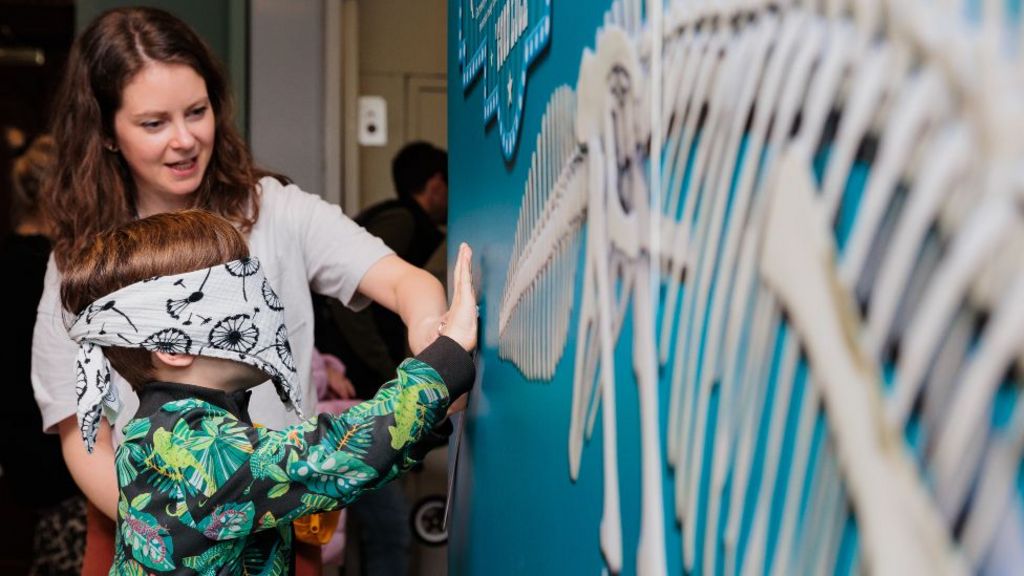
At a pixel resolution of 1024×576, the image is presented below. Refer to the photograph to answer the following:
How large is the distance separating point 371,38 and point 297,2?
36.8 inches

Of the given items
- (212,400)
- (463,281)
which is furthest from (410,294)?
(212,400)

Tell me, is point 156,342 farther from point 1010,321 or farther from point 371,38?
point 371,38

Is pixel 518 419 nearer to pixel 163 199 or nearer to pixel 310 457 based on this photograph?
pixel 310 457

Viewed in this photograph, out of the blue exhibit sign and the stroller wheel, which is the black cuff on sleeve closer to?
the blue exhibit sign

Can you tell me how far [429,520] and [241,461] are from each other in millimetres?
3096

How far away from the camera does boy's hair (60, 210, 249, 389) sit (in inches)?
52.7

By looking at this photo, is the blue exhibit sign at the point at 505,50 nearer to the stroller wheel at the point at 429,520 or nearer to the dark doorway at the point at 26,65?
the stroller wheel at the point at 429,520

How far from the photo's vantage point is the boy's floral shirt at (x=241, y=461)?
1.25m

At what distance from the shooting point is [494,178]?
1360 millimetres

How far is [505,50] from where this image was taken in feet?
3.92

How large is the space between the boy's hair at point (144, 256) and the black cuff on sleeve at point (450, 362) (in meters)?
0.28

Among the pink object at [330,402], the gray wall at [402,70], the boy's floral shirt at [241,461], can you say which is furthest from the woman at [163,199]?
the gray wall at [402,70]

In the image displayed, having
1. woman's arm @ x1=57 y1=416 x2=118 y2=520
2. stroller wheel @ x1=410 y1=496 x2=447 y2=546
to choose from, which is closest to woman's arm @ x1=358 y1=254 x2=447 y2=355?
woman's arm @ x1=57 y1=416 x2=118 y2=520

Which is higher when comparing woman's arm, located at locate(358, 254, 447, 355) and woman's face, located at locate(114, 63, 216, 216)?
woman's face, located at locate(114, 63, 216, 216)
